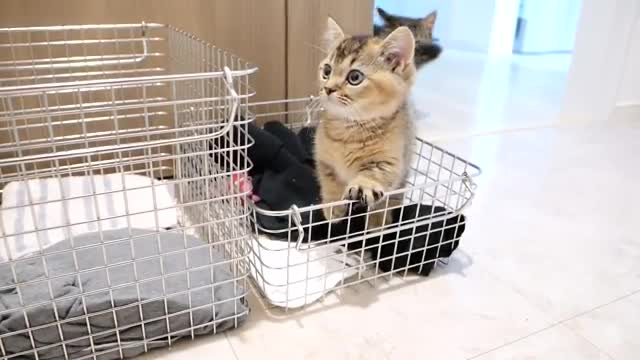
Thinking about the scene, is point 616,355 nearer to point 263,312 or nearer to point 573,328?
point 573,328

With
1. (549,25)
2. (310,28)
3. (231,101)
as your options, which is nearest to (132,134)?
(231,101)

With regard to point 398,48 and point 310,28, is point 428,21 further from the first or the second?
point 398,48

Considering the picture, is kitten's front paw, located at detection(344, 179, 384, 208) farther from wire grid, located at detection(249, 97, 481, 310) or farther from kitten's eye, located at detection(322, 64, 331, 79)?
kitten's eye, located at detection(322, 64, 331, 79)

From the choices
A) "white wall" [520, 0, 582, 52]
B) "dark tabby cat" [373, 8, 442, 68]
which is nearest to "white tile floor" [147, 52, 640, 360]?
"dark tabby cat" [373, 8, 442, 68]

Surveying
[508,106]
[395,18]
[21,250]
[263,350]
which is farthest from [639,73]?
[21,250]

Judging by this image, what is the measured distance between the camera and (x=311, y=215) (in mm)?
1009

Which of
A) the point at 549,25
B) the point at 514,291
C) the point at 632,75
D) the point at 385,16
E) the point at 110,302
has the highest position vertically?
the point at 385,16

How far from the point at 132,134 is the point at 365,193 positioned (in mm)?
438

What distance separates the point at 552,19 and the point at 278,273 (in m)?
2.64

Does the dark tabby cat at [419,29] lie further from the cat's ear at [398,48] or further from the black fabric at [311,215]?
the cat's ear at [398,48]

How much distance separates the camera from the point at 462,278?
1096 millimetres

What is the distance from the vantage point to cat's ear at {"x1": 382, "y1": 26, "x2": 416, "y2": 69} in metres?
1.05

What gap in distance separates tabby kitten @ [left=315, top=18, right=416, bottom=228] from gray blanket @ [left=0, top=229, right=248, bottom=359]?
290mm

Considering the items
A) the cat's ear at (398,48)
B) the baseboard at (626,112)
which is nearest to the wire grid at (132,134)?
the cat's ear at (398,48)
